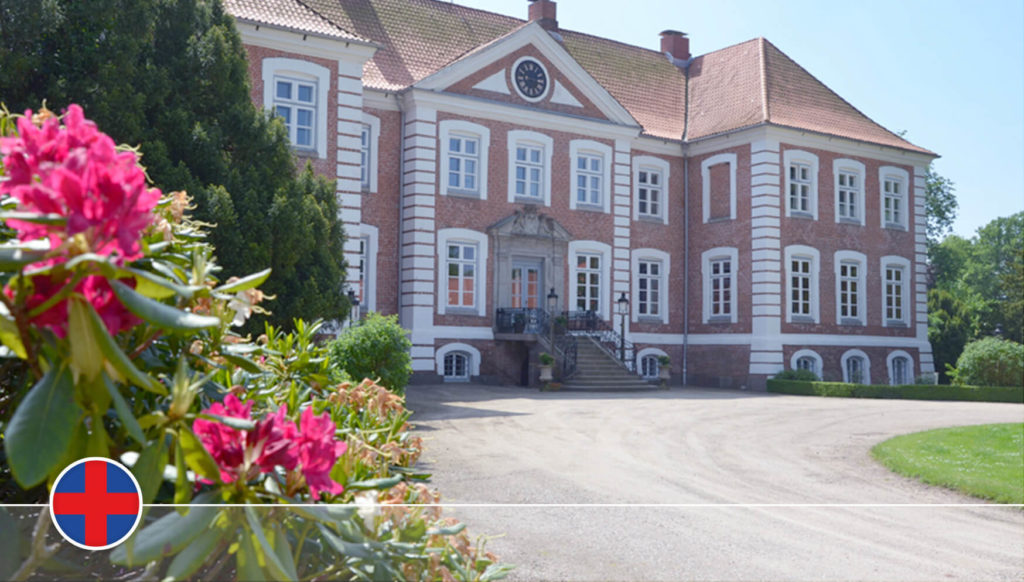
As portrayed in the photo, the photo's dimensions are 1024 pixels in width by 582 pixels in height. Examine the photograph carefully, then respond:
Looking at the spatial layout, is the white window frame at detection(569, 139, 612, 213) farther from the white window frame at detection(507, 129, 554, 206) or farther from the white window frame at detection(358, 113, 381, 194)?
the white window frame at detection(358, 113, 381, 194)

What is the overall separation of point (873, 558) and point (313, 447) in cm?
675

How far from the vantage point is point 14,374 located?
168cm

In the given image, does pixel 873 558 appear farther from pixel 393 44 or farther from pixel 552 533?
pixel 393 44

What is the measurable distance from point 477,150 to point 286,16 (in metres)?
6.60

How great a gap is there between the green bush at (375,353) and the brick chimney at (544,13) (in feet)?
60.8

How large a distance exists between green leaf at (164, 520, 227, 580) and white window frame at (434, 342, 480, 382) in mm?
23776

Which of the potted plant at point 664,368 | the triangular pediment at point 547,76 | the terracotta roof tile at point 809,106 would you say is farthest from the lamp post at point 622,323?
the terracotta roof tile at point 809,106

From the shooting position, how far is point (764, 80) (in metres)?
31.1

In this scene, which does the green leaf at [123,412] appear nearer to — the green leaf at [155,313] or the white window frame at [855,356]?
the green leaf at [155,313]

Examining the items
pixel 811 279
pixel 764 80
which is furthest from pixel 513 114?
pixel 811 279

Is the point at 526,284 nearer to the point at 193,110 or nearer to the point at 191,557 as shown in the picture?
the point at 193,110

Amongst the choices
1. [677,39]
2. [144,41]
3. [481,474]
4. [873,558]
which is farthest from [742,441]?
[677,39]

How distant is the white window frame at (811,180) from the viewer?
29.6 meters

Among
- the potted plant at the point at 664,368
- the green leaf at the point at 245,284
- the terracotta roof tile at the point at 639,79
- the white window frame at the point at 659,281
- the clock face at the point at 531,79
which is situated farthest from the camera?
the terracotta roof tile at the point at 639,79
